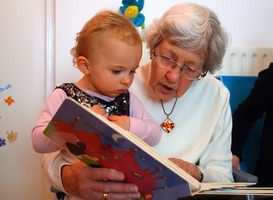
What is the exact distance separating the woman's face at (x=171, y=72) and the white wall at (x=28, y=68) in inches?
27.5

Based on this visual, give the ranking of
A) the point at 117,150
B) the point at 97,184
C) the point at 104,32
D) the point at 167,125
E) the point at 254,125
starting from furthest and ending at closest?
the point at 254,125 → the point at 167,125 → the point at 104,32 → the point at 97,184 → the point at 117,150

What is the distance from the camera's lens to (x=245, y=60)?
1.89 metres

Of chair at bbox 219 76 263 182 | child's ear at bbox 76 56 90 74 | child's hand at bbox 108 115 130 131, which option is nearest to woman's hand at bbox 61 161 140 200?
child's hand at bbox 108 115 130 131

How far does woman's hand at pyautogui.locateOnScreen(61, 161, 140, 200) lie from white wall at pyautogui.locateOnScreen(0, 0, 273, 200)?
3.05 ft

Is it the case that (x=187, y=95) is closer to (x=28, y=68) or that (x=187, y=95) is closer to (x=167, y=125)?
(x=167, y=125)

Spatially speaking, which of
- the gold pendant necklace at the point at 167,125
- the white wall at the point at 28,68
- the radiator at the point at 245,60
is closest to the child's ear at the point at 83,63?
the gold pendant necklace at the point at 167,125

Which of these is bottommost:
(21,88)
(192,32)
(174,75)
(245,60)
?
(21,88)

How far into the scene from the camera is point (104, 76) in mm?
961

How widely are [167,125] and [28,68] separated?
0.90 meters

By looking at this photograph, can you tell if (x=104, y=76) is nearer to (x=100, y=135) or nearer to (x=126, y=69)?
(x=126, y=69)

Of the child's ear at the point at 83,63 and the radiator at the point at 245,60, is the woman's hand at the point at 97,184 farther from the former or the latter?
the radiator at the point at 245,60

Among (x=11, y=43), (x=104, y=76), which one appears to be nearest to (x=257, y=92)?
(x=104, y=76)

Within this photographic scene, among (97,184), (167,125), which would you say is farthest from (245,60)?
(97,184)

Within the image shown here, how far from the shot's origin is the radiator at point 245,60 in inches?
73.6
